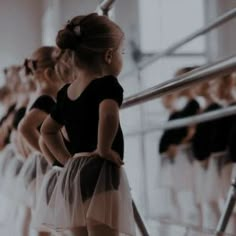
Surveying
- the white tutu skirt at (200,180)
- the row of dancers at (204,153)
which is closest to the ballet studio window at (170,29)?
the row of dancers at (204,153)

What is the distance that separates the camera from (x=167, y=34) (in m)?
4.00

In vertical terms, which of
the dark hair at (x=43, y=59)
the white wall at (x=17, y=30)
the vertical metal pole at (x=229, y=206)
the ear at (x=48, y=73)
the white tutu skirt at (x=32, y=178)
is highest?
the white wall at (x=17, y=30)

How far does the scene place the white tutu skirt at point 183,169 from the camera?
8.56 feet

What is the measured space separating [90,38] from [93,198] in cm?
23

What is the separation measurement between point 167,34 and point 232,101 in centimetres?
169

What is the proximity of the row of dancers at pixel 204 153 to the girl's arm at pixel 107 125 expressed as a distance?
4.36ft

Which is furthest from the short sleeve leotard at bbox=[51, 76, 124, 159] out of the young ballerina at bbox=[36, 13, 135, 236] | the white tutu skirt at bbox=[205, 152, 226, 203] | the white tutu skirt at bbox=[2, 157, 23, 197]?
the white tutu skirt at bbox=[205, 152, 226, 203]

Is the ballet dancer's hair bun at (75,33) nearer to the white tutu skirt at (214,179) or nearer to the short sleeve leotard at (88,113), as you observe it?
the short sleeve leotard at (88,113)

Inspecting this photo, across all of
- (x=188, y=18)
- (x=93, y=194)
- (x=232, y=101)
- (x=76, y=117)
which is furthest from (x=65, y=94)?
(x=188, y=18)

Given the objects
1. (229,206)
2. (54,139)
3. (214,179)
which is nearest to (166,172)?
(214,179)

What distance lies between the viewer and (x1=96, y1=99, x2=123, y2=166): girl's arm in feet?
2.71

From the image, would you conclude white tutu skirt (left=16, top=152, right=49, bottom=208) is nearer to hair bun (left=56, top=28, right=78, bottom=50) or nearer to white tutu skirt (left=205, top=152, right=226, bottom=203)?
hair bun (left=56, top=28, right=78, bottom=50)

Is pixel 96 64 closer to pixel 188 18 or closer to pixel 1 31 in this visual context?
pixel 1 31

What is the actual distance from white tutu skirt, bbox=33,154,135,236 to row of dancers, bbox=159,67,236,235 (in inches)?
51.1
